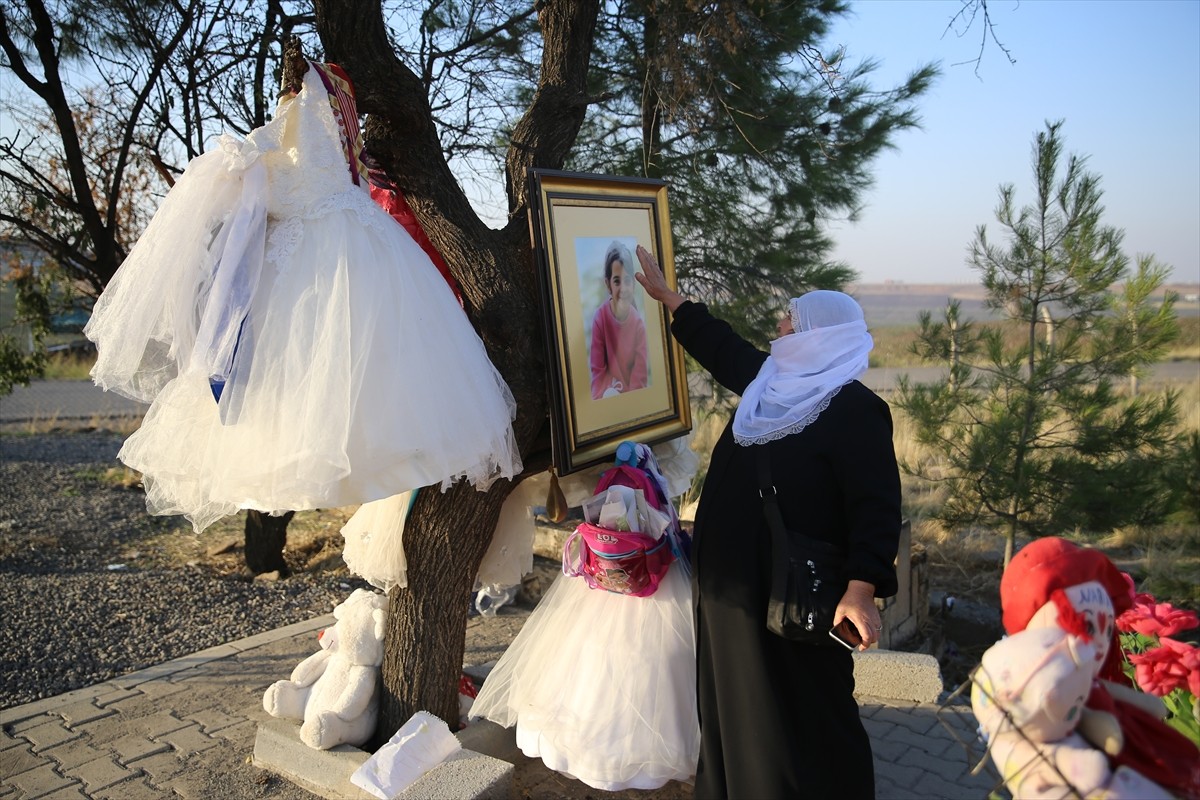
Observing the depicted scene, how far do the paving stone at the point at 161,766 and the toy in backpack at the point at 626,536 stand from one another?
1.82 meters

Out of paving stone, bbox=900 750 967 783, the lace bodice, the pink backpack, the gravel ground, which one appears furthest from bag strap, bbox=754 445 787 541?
the gravel ground

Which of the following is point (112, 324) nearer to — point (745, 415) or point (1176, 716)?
point (745, 415)

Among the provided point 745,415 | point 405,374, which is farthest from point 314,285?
point 745,415

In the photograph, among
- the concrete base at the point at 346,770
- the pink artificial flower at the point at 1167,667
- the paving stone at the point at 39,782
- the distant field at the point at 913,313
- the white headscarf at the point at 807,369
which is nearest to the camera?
the pink artificial flower at the point at 1167,667

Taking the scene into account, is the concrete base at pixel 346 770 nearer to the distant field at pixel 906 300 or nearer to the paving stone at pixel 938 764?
the paving stone at pixel 938 764

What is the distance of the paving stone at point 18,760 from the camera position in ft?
12.1

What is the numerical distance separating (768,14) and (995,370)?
9.86 ft

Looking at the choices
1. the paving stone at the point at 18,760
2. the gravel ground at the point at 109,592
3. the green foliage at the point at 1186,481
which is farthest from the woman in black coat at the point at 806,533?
the green foliage at the point at 1186,481

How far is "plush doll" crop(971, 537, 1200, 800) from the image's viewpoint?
5.38ft

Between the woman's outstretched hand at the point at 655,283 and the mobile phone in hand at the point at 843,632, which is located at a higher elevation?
the woman's outstretched hand at the point at 655,283

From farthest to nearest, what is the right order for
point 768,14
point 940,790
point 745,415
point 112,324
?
point 768,14, point 940,790, point 745,415, point 112,324

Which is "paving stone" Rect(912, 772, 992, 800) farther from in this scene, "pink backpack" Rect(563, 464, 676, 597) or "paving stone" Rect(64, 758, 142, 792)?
"paving stone" Rect(64, 758, 142, 792)

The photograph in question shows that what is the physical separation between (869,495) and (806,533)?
0.79ft

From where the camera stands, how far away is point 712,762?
10.3 ft
